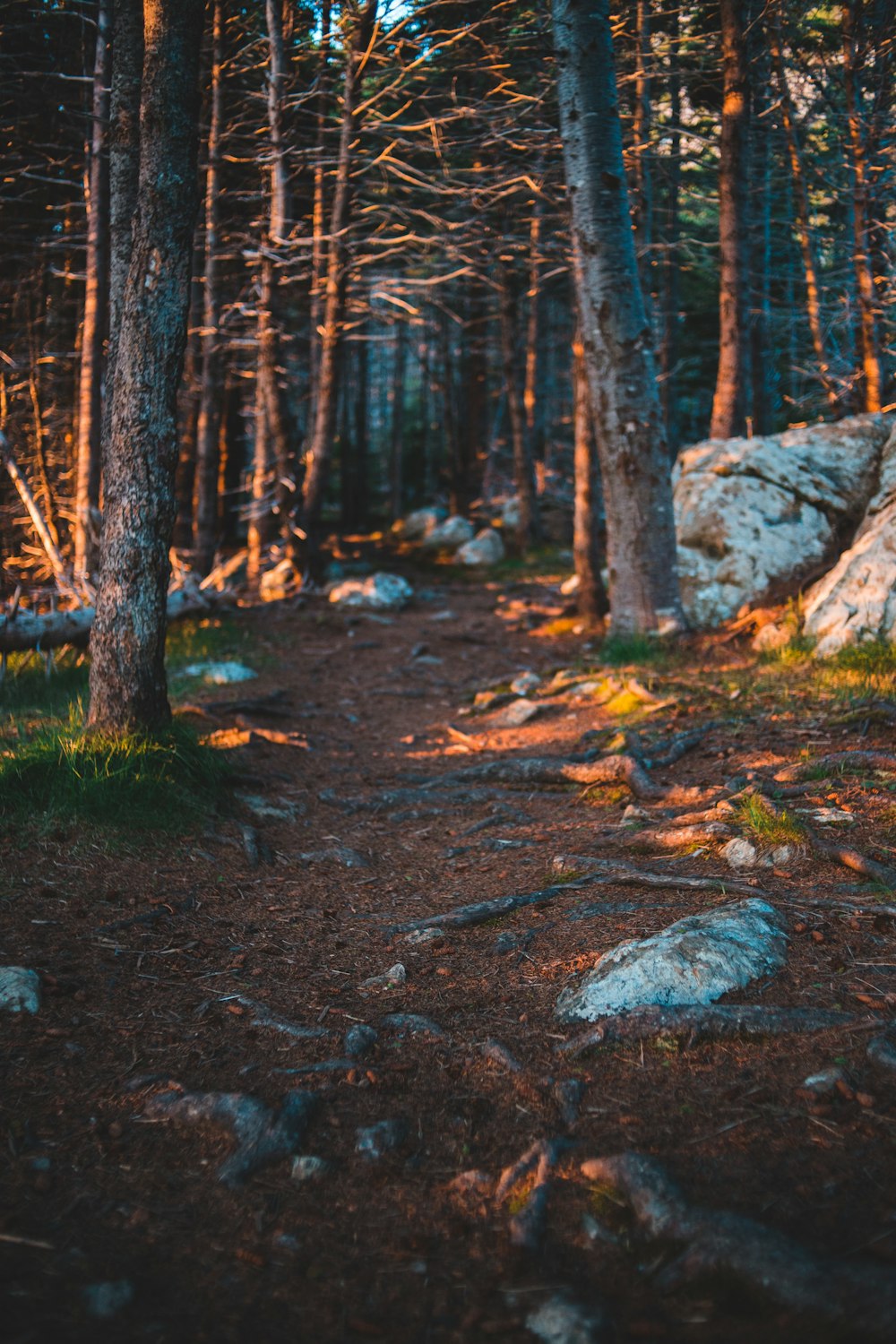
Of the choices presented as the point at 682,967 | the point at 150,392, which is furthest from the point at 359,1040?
the point at 150,392

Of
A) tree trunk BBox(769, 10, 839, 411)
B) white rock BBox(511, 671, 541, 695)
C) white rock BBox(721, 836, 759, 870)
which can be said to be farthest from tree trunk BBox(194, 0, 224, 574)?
white rock BBox(721, 836, 759, 870)

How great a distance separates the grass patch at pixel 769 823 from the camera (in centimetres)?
407

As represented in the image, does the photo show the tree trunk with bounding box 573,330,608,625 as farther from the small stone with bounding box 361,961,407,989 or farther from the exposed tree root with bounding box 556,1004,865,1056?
the exposed tree root with bounding box 556,1004,865,1056

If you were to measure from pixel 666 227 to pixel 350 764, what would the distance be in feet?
51.2

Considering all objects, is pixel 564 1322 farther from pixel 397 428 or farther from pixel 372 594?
pixel 397 428

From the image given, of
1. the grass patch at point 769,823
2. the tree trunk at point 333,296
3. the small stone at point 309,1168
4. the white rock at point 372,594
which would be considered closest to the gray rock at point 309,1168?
the small stone at point 309,1168

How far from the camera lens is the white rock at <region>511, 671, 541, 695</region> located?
8.96 m

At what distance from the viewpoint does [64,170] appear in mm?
13625

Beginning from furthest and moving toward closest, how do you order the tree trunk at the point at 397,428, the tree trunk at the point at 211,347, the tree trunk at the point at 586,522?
the tree trunk at the point at 397,428
the tree trunk at the point at 211,347
the tree trunk at the point at 586,522

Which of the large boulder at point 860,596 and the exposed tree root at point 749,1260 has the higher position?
the large boulder at point 860,596

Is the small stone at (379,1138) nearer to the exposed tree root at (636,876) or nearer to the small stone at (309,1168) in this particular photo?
the small stone at (309,1168)

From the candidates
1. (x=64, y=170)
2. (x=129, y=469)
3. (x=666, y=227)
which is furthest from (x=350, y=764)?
(x=666, y=227)

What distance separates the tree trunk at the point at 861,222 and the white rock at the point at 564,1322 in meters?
11.2

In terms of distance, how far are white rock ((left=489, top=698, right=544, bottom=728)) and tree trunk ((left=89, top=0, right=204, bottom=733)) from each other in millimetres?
3503
